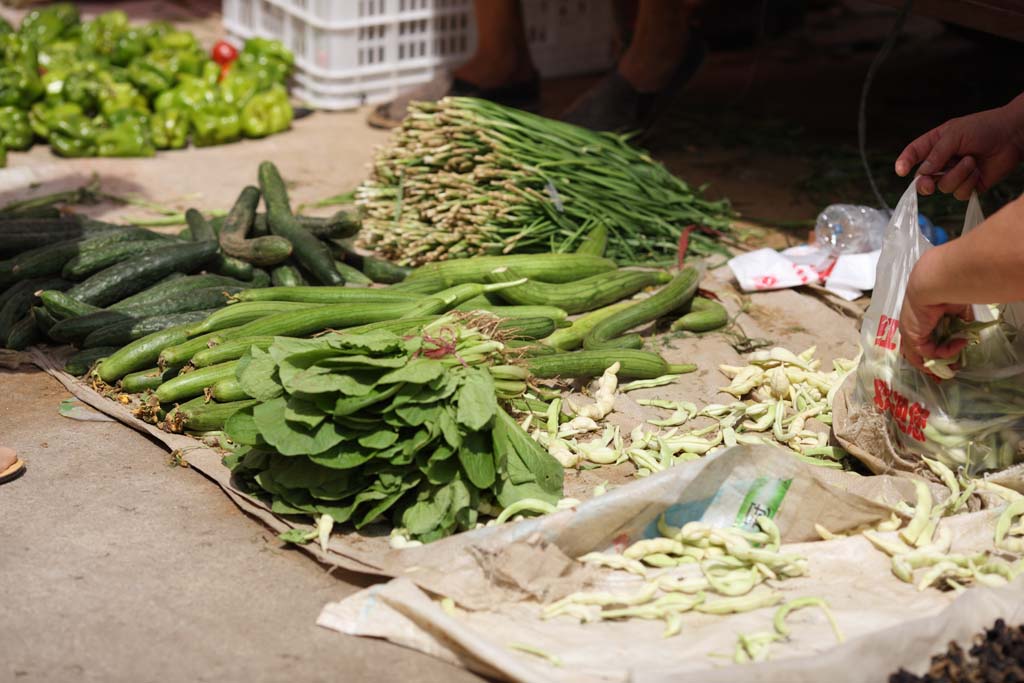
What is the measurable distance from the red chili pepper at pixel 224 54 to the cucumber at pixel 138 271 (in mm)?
3572

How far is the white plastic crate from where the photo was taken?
7.26 m

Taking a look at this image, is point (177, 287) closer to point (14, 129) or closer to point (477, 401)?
point (477, 401)

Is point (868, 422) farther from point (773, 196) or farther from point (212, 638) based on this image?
point (773, 196)

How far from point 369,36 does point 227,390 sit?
4419 mm

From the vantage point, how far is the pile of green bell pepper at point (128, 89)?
6512 millimetres

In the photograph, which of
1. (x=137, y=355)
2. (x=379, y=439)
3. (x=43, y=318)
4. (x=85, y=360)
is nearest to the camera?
(x=379, y=439)

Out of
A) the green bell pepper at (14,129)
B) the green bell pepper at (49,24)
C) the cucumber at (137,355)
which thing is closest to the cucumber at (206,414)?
the cucumber at (137,355)

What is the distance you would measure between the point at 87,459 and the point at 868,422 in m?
2.56

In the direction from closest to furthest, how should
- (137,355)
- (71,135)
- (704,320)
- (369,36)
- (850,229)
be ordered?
(137,355) → (704,320) → (850,229) → (71,135) → (369,36)

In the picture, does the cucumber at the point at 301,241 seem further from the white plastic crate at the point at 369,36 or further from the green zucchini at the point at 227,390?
the white plastic crate at the point at 369,36

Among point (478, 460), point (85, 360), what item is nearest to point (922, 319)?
point (478, 460)

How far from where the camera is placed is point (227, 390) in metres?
3.64

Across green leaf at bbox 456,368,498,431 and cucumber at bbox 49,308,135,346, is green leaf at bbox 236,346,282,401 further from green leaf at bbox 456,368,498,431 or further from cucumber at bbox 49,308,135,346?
cucumber at bbox 49,308,135,346

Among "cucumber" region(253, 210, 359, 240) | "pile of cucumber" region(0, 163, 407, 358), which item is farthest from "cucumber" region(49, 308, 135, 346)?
"cucumber" region(253, 210, 359, 240)
